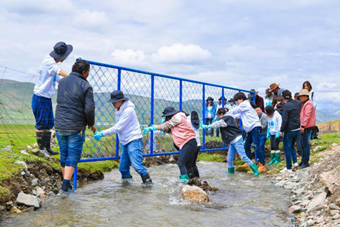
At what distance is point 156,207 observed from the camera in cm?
470

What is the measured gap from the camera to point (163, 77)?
7.20 meters

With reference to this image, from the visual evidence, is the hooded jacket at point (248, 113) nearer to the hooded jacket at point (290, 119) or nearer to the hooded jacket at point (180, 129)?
the hooded jacket at point (290, 119)

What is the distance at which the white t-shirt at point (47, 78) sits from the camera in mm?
5770

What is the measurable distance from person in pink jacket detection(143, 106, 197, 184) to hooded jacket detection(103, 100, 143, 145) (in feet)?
1.46

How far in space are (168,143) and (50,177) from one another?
3023 millimetres

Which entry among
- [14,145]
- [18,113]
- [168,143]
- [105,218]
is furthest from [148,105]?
[18,113]

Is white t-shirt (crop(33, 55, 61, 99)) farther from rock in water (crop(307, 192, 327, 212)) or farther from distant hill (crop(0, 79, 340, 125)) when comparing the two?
rock in water (crop(307, 192, 327, 212))

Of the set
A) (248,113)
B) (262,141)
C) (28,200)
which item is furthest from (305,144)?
(28,200)

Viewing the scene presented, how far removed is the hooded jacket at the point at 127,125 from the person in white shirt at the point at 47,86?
118 cm

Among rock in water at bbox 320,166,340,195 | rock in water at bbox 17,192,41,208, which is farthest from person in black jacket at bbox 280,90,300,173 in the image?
rock in water at bbox 17,192,41,208

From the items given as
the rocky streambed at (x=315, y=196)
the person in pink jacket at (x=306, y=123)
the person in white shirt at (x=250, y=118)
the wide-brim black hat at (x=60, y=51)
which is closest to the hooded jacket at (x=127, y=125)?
the wide-brim black hat at (x=60, y=51)

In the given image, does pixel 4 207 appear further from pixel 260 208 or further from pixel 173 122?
pixel 260 208

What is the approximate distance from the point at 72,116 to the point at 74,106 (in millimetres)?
155

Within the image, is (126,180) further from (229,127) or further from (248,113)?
(248,113)
